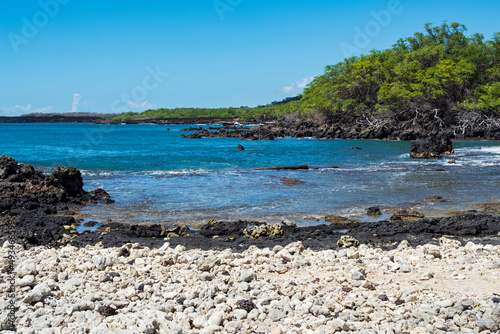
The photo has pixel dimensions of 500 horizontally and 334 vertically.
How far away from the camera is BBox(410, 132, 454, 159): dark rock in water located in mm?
29719

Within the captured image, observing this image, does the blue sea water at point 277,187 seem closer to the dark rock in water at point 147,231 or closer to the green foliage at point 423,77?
the dark rock in water at point 147,231

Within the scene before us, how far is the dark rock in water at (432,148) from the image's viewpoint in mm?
29719

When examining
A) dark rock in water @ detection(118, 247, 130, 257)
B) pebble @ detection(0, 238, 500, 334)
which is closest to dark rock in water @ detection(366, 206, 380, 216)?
pebble @ detection(0, 238, 500, 334)

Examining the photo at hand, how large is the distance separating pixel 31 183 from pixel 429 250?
12974mm

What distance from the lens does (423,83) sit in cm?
5472

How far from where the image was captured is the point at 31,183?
15.2m

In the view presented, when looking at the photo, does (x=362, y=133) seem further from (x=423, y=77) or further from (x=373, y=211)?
(x=373, y=211)

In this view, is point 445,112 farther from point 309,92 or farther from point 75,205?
point 75,205

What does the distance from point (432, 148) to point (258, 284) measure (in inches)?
1056

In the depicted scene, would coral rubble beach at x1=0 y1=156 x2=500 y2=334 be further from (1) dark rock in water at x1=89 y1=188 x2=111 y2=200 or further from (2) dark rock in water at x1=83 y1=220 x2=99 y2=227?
(1) dark rock in water at x1=89 y1=188 x2=111 y2=200

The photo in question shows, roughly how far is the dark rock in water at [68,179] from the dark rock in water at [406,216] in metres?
10.6

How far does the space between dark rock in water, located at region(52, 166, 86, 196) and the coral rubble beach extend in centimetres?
572

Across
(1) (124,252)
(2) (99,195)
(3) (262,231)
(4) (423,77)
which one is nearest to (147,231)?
(3) (262,231)

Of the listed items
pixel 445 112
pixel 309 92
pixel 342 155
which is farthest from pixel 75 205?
pixel 309 92
